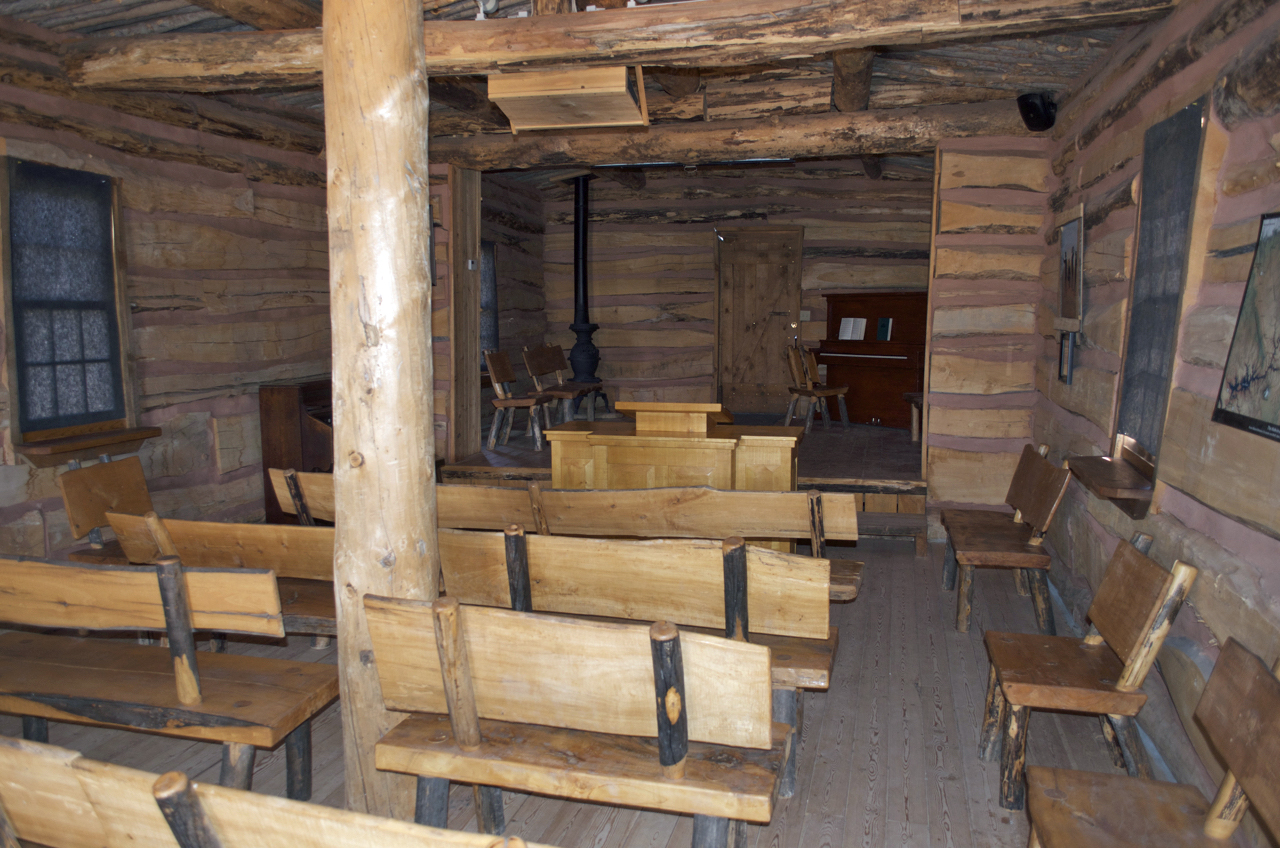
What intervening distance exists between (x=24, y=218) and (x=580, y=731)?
14.0ft

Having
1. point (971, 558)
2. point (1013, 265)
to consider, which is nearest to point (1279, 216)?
point (971, 558)

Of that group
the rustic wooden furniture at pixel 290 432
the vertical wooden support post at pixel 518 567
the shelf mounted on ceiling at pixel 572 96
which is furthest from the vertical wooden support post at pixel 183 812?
the rustic wooden furniture at pixel 290 432

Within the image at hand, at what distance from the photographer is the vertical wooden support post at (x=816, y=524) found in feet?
10.2

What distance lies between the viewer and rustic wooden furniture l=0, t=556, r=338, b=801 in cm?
237

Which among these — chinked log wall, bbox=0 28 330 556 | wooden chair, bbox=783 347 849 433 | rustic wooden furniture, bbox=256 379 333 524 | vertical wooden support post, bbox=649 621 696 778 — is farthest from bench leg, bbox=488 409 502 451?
vertical wooden support post, bbox=649 621 696 778

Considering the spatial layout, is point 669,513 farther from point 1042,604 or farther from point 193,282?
point 193,282

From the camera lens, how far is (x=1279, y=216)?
2.27 metres

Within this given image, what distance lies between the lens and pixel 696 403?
484 centimetres

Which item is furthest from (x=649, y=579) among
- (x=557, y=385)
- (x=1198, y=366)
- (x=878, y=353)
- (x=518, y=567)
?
(x=878, y=353)

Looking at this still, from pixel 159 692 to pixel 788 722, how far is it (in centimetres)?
191

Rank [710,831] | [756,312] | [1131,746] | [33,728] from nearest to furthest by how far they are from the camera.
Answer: [710,831] < [1131,746] < [33,728] < [756,312]

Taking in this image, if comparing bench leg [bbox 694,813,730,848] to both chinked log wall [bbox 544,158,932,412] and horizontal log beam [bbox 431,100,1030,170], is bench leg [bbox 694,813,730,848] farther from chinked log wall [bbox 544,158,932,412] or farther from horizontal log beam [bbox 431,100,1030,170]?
chinked log wall [bbox 544,158,932,412]

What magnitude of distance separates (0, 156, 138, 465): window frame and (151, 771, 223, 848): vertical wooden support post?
12.8ft

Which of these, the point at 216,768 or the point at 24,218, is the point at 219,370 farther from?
the point at 216,768
